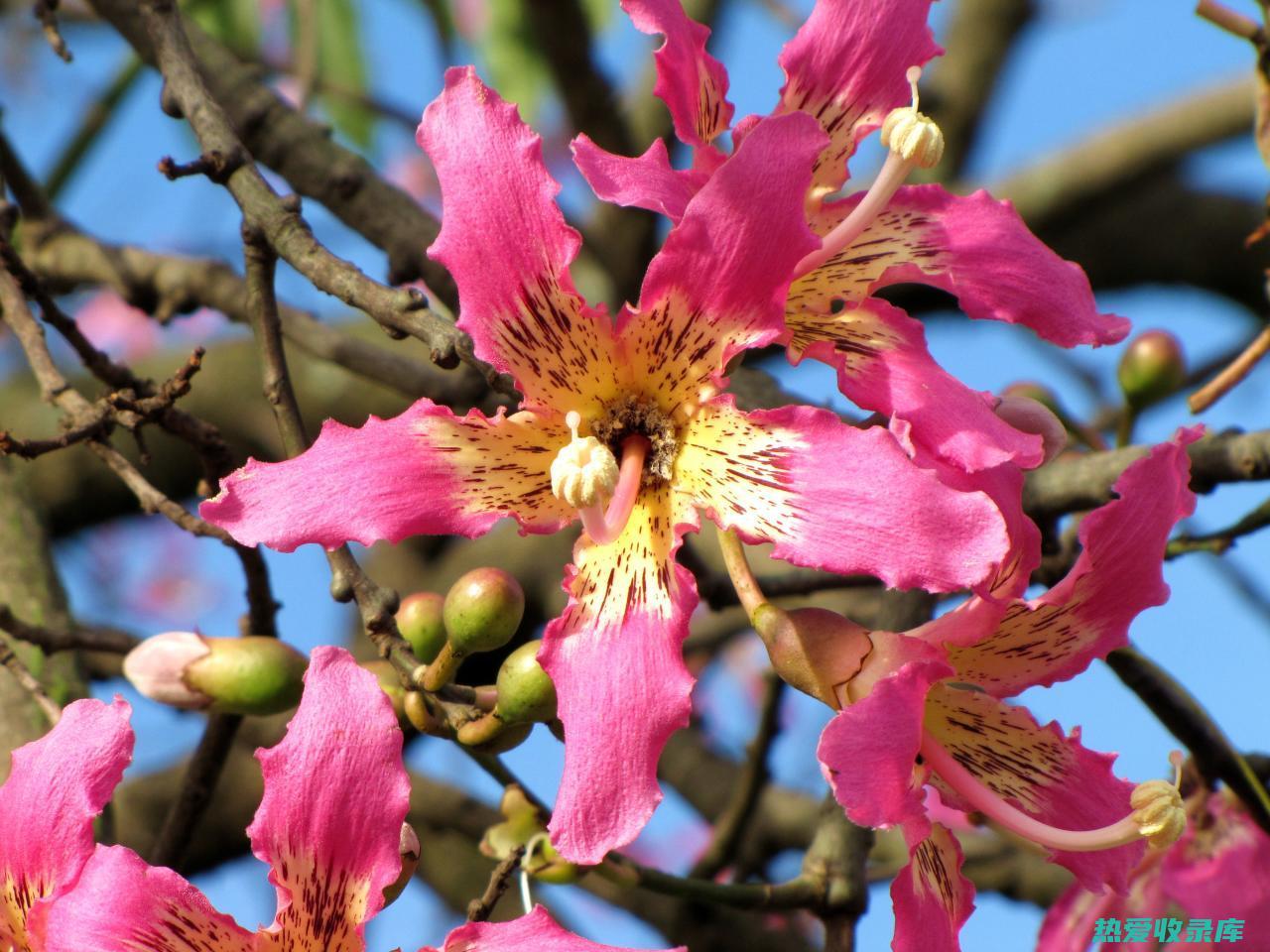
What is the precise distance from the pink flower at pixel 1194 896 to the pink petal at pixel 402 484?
965 millimetres

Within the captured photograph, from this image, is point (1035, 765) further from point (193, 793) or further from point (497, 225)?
point (193, 793)

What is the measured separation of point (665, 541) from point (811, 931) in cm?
333

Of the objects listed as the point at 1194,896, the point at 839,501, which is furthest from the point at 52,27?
the point at 1194,896

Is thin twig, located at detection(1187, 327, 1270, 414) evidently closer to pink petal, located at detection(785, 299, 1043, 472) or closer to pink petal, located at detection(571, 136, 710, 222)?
pink petal, located at detection(785, 299, 1043, 472)

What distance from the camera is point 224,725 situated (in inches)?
71.6

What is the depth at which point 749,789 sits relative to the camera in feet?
8.25

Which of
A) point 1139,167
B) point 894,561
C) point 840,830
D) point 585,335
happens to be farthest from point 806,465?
point 1139,167

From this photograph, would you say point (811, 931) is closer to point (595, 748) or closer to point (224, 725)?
point (224, 725)

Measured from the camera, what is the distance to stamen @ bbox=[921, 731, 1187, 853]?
1.25 m

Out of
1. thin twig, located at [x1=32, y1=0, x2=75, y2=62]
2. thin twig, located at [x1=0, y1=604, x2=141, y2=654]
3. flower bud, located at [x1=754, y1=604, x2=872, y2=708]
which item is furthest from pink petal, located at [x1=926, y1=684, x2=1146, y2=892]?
thin twig, located at [x1=32, y1=0, x2=75, y2=62]

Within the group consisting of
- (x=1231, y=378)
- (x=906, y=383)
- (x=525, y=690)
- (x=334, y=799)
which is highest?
(x=1231, y=378)

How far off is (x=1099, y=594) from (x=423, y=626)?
2.14 feet

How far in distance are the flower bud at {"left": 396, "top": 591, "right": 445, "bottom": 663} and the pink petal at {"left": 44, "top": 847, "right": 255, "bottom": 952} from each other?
0.34 m

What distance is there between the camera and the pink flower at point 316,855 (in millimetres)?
1208
